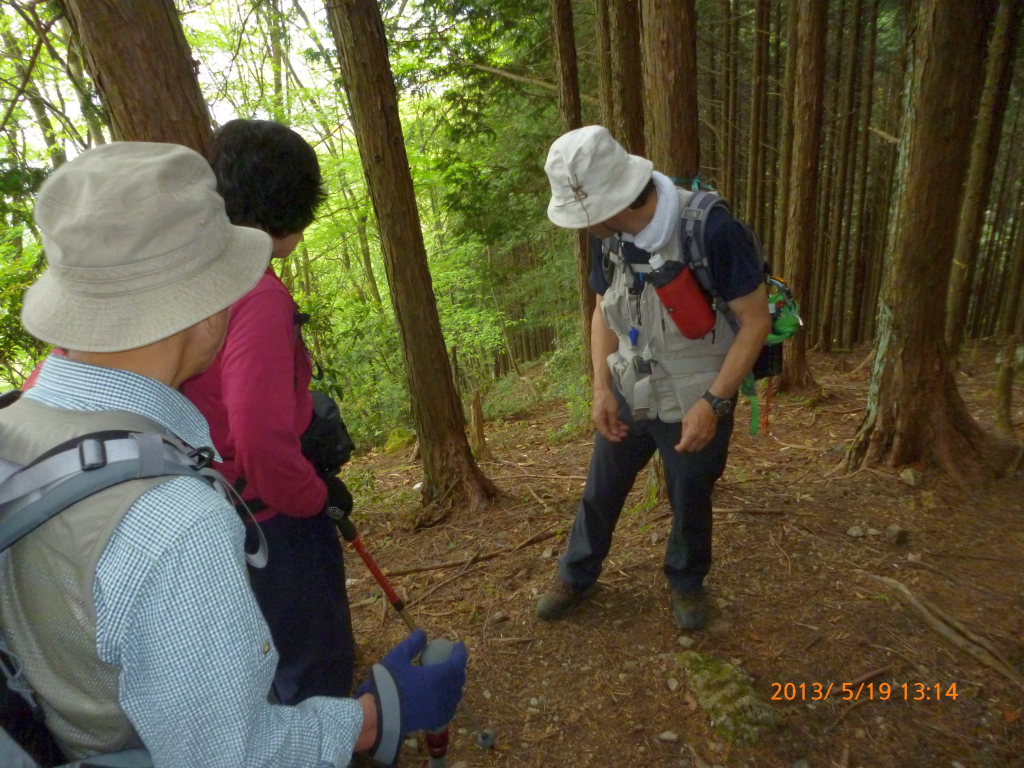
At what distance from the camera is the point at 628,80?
5.82 meters

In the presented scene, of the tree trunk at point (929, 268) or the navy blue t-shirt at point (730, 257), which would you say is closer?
the navy blue t-shirt at point (730, 257)

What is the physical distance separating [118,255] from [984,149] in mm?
9833

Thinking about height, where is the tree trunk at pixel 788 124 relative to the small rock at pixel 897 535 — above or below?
above

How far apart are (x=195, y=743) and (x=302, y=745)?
207mm

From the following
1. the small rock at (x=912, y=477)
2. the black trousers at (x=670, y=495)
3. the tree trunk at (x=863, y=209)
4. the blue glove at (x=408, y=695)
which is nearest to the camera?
the blue glove at (x=408, y=695)

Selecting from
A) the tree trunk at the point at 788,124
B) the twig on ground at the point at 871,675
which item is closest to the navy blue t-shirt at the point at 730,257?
the twig on ground at the point at 871,675

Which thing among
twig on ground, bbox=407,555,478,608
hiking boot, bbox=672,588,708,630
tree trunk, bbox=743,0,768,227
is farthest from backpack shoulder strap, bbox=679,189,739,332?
tree trunk, bbox=743,0,768,227

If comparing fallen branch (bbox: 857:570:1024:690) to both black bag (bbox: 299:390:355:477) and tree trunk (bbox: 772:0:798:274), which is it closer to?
black bag (bbox: 299:390:355:477)

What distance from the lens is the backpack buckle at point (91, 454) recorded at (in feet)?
2.93

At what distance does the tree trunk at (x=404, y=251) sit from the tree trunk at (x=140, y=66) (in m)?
1.48

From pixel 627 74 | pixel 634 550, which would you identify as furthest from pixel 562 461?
pixel 627 74

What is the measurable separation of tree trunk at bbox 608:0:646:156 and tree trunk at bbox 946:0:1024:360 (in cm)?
415

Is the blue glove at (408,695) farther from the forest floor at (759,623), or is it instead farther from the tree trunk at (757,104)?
the tree trunk at (757,104)

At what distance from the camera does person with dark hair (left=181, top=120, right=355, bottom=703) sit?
1.69 meters
